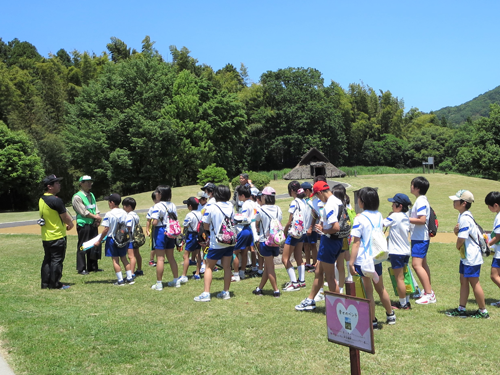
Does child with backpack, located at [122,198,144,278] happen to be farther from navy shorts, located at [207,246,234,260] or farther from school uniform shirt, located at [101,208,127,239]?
navy shorts, located at [207,246,234,260]

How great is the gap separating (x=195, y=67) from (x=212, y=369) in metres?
61.7

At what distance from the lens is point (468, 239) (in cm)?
640

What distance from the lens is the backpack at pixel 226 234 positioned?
23.3ft

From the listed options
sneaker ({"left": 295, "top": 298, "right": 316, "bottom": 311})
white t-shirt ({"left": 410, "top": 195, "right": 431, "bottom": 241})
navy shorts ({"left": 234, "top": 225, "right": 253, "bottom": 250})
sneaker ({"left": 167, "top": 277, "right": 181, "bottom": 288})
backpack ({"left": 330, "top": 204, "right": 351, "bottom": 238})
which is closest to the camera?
A: backpack ({"left": 330, "top": 204, "right": 351, "bottom": 238})

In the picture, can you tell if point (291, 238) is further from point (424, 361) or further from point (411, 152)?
point (411, 152)

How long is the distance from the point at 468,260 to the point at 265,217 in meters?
3.25

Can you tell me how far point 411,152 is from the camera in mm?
72562

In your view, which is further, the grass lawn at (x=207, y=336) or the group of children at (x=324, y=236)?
the group of children at (x=324, y=236)

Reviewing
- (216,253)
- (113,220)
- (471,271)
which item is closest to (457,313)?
(471,271)

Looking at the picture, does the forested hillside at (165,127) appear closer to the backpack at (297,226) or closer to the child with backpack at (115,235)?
the child with backpack at (115,235)

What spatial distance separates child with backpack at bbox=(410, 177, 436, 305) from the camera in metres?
6.84

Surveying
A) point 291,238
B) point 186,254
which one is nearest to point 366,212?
point 291,238

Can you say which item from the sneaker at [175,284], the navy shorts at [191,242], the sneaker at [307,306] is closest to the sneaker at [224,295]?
the sneaker at [175,284]

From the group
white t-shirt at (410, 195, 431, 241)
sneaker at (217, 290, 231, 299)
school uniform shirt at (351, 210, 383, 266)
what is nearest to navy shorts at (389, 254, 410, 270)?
white t-shirt at (410, 195, 431, 241)
